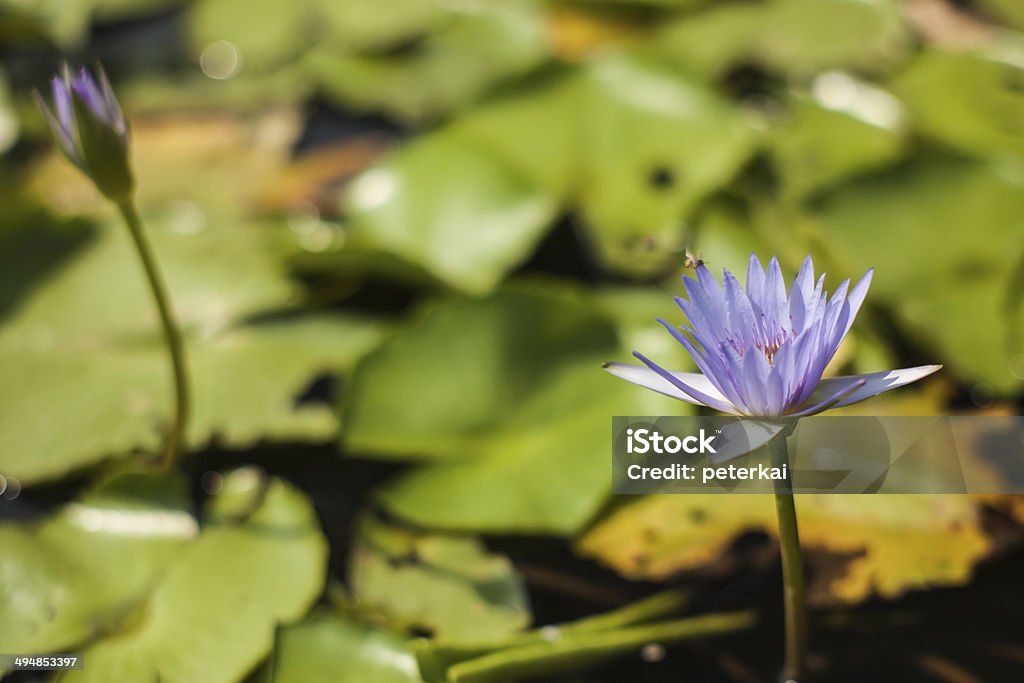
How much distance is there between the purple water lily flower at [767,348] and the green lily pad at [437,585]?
0.48 meters

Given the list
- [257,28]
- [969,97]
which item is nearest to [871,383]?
[969,97]

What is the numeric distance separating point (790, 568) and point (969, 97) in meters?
1.42

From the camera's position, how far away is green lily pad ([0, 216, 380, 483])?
1318 millimetres

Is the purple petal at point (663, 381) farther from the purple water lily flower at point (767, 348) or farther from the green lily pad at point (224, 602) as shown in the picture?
the green lily pad at point (224, 602)

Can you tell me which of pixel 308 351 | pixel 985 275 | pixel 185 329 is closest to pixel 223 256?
pixel 185 329

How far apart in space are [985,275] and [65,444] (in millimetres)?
1487

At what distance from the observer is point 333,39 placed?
7.34 ft

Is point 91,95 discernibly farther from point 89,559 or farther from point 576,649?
point 576,649

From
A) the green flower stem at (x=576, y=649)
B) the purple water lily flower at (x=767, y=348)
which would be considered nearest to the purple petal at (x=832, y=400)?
the purple water lily flower at (x=767, y=348)

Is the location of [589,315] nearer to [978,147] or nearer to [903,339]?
[903,339]

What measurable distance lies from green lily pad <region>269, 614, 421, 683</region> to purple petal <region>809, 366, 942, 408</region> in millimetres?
552

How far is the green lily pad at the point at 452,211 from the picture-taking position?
1584 mm

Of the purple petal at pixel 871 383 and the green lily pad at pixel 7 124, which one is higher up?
the green lily pad at pixel 7 124

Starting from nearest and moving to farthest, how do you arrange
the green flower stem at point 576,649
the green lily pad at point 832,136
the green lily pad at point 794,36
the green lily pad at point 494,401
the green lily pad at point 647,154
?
the green flower stem at point 576,649, the green lily pad at point 494,401, the green lily pad at point 647,154, the green lily pad at point 832,136, the green lily pad at point 794,36
